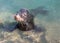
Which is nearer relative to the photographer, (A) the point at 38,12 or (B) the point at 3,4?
(A) the point at 38,12

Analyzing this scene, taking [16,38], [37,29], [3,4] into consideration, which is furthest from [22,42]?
[3,4]

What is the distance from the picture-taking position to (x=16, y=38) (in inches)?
266

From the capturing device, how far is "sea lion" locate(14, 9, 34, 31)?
22.5ft

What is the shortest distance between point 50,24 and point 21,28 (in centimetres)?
111

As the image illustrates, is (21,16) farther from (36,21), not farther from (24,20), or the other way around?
(36,21)

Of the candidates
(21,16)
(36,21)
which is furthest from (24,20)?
(36,21)

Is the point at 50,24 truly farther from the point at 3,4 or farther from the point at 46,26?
the point at 3,4

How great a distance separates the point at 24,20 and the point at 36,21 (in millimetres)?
955

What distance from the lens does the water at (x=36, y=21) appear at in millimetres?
6684

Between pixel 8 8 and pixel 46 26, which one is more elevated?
pixel 8 8

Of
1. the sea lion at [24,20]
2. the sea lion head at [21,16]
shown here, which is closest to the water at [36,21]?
the sea lion at [24,20]

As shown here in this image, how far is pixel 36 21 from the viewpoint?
7742 millimetres

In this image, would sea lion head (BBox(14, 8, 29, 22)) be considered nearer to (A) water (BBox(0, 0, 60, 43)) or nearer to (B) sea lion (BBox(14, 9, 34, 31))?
(B) sea lion (BBox(14, 9, 34, 31))

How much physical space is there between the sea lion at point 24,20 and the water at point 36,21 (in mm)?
212
